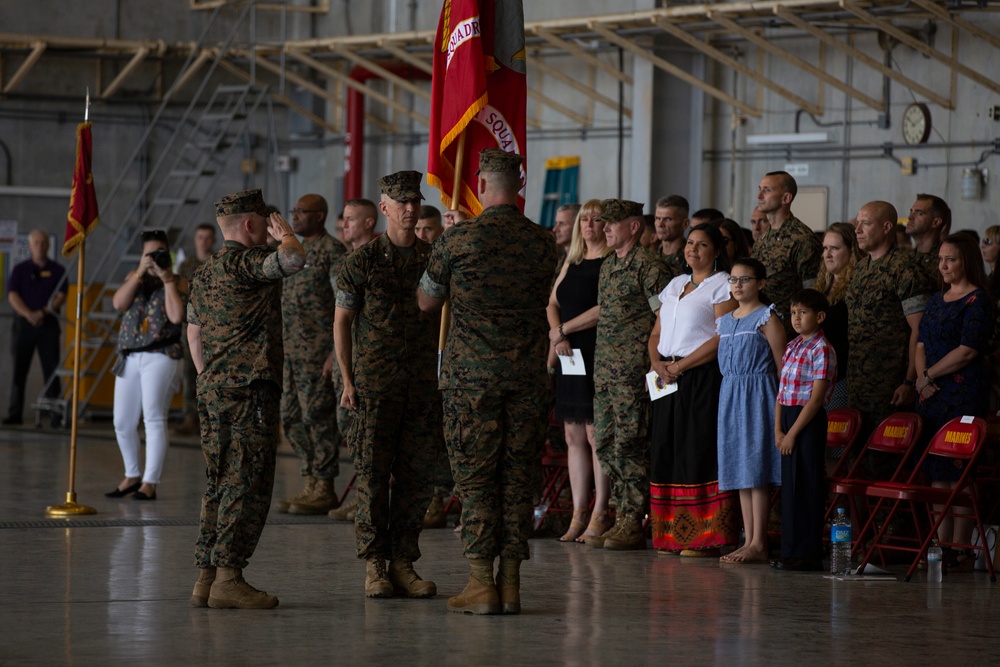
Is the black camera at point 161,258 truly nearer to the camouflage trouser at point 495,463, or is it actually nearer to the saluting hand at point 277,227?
the saluting hand at point 277,227

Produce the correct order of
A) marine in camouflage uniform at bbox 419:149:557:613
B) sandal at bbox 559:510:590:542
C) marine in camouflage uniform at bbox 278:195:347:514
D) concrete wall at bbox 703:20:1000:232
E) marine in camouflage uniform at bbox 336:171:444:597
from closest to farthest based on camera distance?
marine in camouflage uniform at bbox 419:149:557:613
marine in camouflage uniform at bbox 336:171:444:597
sandal at bbox 559:510:590:542
marine in camouflage uniform at bbox 278:195:347:514
concrete wall at bbox 703:20:1000:232

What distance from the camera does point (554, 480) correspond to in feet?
28.7

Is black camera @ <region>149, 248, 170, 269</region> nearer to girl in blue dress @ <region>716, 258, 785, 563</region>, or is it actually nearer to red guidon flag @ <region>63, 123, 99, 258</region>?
red guidon flag @ <region>63, 123, 99, 258</region>

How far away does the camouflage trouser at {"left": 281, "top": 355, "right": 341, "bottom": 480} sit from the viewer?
912 centimetres

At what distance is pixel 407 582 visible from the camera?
6258mm

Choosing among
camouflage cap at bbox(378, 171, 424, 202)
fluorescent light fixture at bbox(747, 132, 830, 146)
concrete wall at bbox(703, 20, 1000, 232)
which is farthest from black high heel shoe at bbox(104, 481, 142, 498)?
fluorescent light fixture at bbox(747, 132, 830, 146)

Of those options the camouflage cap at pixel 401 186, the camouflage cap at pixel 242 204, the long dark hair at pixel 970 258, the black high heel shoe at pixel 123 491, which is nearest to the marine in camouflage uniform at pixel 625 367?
the long dark hair at pixel 970 258

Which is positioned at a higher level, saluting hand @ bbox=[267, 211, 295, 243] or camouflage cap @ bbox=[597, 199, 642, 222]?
camouflage cap @ bbox=[597, 199, 642, 222]

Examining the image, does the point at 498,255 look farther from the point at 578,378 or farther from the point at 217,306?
the point at 578,378

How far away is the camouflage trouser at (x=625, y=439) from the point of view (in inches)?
314

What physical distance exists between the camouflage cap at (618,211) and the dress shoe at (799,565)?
203cm

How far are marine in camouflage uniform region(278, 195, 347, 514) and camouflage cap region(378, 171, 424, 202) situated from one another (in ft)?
9.13

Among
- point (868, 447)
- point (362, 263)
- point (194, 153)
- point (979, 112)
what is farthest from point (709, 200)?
point (362, 263)

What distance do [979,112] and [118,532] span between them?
8662mm
